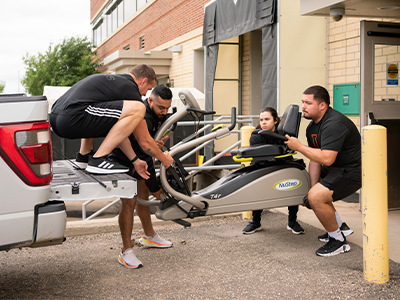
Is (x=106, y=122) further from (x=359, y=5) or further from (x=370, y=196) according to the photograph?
(x=359, y=5)

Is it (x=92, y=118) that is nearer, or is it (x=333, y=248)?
(x=92, y=118)

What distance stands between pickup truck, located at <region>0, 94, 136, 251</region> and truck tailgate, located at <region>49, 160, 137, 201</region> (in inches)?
4.4

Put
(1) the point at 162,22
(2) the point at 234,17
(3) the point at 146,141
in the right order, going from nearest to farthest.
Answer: (3) the point at 146,141, (2) the point at 234,17, (1) the point at 162,22

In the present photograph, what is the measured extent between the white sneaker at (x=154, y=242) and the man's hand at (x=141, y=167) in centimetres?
90

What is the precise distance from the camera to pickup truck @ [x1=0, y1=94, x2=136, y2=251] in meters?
2.66

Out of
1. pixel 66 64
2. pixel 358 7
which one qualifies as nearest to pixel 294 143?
pixel 358 7

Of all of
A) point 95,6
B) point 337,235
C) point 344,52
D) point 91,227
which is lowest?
point 91,227

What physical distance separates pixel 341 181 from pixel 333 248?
65 centimetres

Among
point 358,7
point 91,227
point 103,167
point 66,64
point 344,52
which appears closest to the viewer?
point 103,167

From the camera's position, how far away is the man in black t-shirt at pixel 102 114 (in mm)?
3570

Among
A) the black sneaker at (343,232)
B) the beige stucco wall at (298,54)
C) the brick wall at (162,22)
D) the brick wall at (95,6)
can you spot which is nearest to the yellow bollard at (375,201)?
the black sneaker at (343,232)

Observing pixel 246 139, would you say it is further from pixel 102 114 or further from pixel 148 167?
pixel 102 114

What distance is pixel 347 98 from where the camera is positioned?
23.9ft

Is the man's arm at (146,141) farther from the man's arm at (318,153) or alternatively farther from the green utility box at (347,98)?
the green utility box at (347,98)
